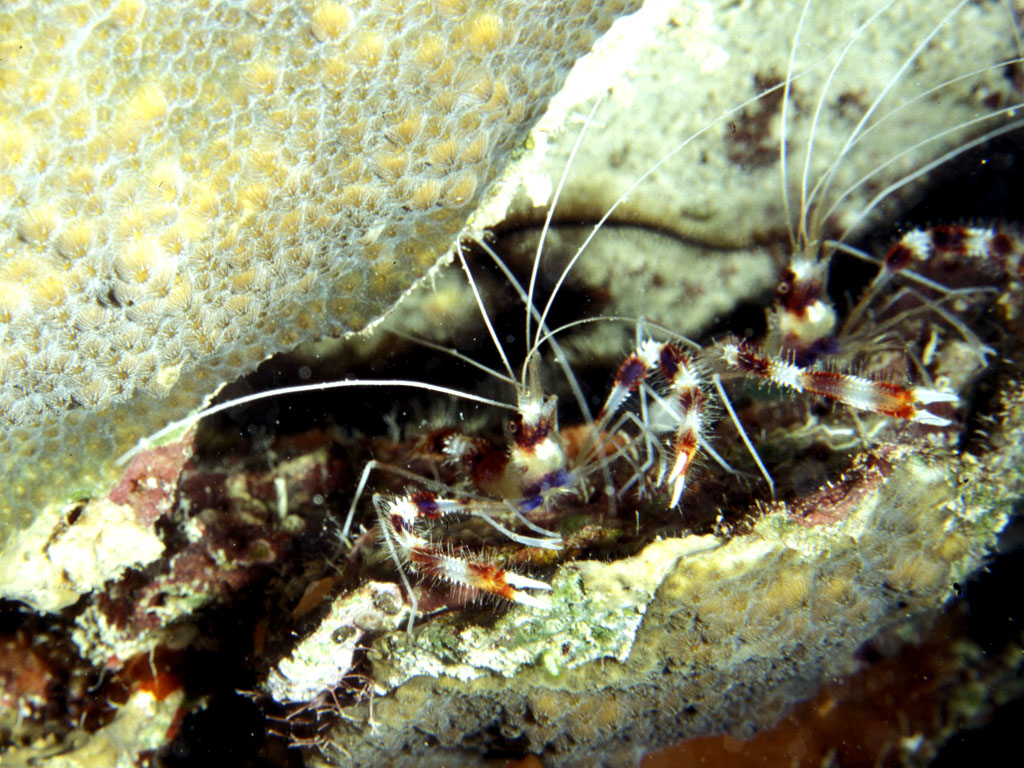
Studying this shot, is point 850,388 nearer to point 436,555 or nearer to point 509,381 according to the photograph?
point 509,381

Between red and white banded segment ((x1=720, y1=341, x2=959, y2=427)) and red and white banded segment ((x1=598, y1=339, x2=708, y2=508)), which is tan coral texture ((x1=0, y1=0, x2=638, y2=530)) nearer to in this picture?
red and white banded segment ((x1=598, y1=339, x2=708, y2=508))

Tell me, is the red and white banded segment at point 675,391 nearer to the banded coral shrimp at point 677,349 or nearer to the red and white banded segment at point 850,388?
the banded coral shrimp at point 677,349

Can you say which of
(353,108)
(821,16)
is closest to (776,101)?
(821,16)

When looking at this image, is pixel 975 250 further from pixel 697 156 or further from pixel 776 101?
pixel 697 156

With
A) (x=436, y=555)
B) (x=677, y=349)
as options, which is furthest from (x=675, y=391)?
(x=436, y=555)

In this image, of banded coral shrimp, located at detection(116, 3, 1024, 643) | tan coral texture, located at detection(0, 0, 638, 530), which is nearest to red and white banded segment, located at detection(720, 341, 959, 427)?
banded coral shrimp, located at detection(116, 3, 1024, 643)

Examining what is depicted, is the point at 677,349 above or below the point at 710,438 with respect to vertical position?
above

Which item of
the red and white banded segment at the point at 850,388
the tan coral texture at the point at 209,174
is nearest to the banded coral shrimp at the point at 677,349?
the red and white banded segment at the point at 850,388
